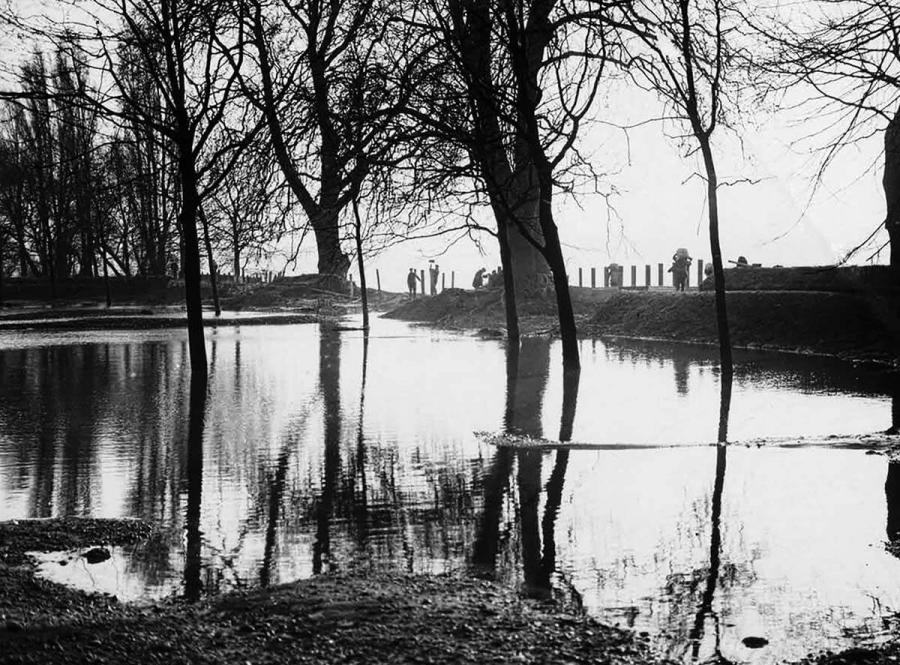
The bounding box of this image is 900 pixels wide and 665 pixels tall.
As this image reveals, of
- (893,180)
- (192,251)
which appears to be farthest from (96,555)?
(893,180)

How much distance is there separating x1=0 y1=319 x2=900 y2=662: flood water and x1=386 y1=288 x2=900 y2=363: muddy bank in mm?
3913

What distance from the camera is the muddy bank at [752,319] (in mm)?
23375

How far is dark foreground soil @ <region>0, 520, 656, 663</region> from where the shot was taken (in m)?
5.18

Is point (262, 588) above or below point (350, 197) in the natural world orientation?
below

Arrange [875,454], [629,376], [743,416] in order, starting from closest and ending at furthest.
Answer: [875,454], [743,416], [629,376]

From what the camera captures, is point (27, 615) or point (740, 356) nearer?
point (27, 615)

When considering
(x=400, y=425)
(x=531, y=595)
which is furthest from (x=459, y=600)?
(x=400, y=425)

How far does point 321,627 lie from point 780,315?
22.6 meters

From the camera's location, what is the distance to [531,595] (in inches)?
248

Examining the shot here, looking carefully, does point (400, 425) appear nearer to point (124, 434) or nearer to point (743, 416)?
point (124, 434)

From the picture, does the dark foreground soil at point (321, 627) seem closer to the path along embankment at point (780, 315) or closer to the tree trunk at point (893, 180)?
the path along embankment at point (780, 315)

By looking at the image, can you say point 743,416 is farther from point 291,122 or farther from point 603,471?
point 291,122

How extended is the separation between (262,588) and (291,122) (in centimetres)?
1301

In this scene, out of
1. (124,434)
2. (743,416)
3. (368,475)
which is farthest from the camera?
(743,416)
